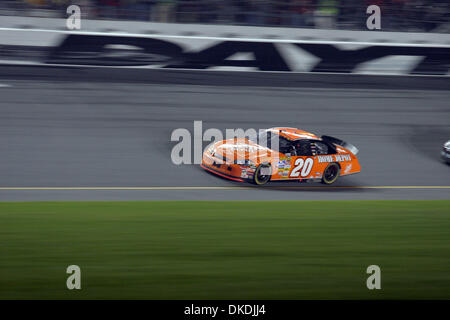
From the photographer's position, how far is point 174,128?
1521 centimetres

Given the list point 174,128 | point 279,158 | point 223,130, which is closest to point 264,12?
point 223,130

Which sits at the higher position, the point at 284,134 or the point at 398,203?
the point at 284,134

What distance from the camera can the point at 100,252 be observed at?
6.72 m

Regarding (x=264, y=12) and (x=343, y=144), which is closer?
(x=343, y=144)

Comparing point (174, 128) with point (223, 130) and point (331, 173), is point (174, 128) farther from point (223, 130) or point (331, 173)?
point (331, 173)

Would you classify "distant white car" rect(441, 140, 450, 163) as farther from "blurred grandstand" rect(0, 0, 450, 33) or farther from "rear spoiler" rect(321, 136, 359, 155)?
"blurred grandstand" rect(0, 0, 450, 33)

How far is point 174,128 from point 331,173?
4561mm

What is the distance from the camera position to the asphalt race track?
11547mm

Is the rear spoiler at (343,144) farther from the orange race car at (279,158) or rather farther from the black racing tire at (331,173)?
the black racing tire at (331,173)

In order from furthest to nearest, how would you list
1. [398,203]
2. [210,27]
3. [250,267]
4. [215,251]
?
[210,27], [398,203], [215,251], [250,267]

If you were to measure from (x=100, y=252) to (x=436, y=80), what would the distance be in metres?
15.1

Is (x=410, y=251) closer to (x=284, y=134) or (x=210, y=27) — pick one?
(x=284, y=134)

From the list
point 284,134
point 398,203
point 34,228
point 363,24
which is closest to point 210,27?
point 363,24

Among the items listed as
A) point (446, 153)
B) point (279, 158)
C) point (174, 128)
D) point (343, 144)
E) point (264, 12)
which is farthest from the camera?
point (264, 12)
